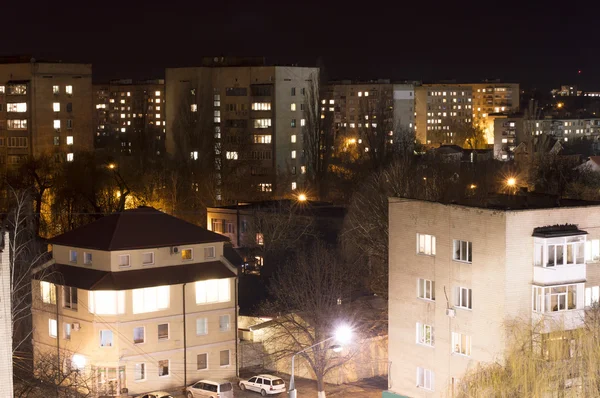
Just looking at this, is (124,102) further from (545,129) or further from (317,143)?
(317,143)

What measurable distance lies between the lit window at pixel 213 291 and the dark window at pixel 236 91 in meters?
39.8

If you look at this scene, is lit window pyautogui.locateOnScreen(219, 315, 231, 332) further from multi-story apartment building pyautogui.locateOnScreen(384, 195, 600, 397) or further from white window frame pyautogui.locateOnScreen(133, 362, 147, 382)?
multi-story apartment building pyautogui.locateOnScreen(384, 195, 600, 397)

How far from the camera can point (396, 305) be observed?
2789 centimetres

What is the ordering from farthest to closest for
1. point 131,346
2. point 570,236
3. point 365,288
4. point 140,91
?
point 140,91, point 365,288, point 131,346, point 570,236

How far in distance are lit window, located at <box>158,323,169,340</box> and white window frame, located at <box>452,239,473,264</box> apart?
9352 millimetres

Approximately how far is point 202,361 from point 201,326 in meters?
1.04

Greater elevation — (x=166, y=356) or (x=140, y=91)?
(x=140, y=91)

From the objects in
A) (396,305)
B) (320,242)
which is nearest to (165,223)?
(396,305)

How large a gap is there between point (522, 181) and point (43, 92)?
3096 cm

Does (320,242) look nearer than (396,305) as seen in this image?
No

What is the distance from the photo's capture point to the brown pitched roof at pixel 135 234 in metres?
31.0

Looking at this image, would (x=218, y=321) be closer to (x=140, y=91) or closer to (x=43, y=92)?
(x=43, y=92)

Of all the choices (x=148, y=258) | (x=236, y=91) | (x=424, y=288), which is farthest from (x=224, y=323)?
(x=236, y=91)

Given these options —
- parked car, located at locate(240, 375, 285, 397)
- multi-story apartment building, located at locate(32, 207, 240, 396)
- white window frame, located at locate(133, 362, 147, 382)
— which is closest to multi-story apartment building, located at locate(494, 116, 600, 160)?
multi-story apartment building, located at locate(32, 207, 240, 396)
